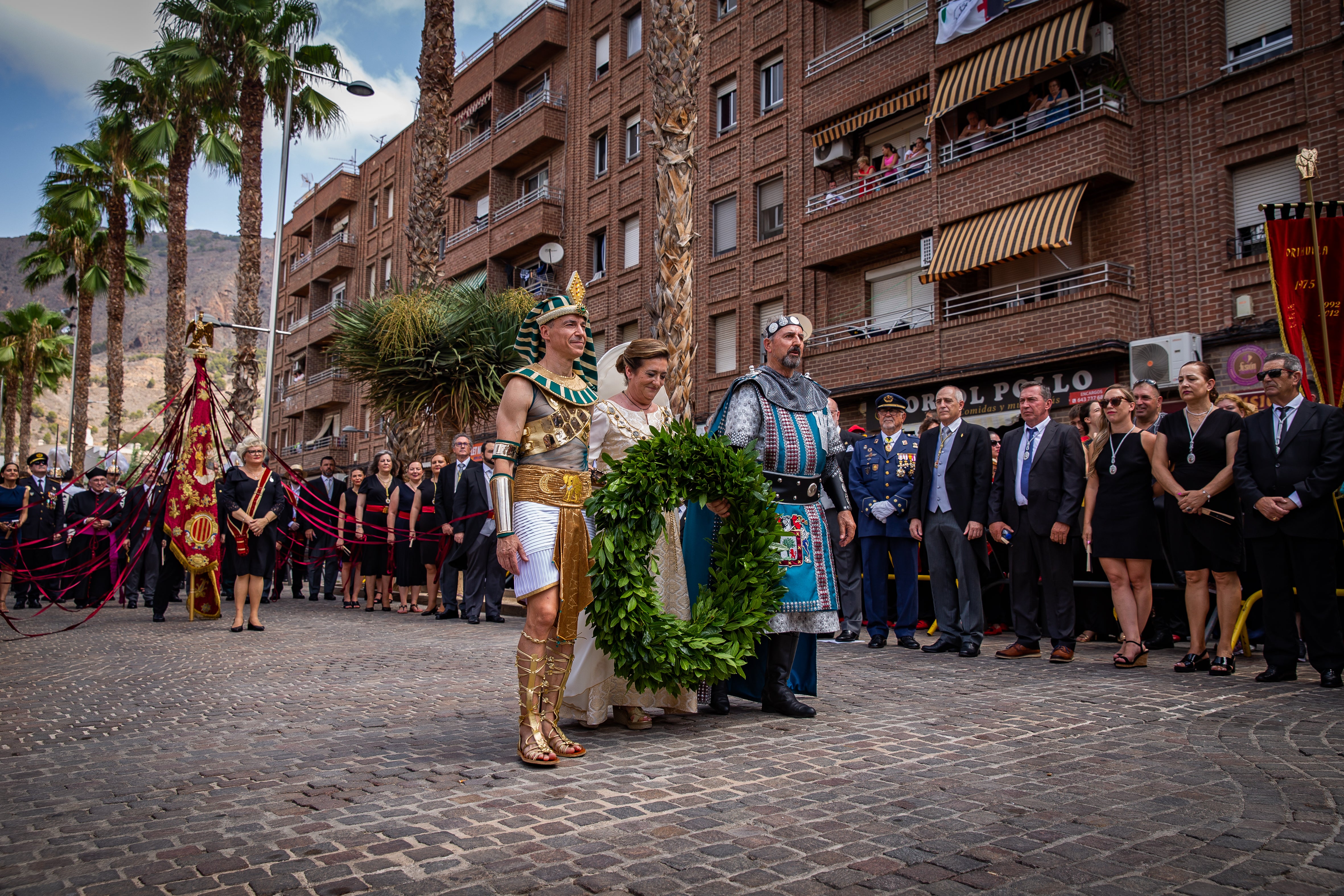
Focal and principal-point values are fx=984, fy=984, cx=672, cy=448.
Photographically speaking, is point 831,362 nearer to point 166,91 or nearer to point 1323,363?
point 1323,363

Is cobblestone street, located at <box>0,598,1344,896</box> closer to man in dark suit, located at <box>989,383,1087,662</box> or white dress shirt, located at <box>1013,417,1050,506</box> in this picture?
man in dark suit, located at <box>989,383,1087,662</box>

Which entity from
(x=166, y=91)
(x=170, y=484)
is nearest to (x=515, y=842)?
(x=170, y=484)

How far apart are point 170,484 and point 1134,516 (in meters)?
10.8

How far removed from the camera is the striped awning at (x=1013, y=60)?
18156 millimetres

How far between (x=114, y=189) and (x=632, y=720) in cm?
3509

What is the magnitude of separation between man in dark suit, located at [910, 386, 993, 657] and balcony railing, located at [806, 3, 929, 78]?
16.1 m

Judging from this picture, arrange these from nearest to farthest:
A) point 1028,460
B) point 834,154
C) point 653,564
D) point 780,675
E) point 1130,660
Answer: point 653,564
point 780,675
point 1130,660
point 1028,460
point 834,154

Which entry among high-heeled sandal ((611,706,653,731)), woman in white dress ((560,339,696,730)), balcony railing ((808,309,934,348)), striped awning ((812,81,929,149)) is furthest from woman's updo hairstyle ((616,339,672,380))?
striped awning ((812,81,929,149))

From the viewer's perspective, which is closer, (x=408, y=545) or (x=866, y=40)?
(x=408, y=545)

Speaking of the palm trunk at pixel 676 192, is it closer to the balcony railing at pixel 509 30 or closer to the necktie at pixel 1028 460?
the necktie at pixel 1028 460

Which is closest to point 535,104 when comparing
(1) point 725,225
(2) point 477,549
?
(1) point 725,225

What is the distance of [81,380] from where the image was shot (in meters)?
36.7

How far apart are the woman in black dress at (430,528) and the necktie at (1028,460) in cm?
848

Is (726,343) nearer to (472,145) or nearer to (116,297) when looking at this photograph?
(472,145)
